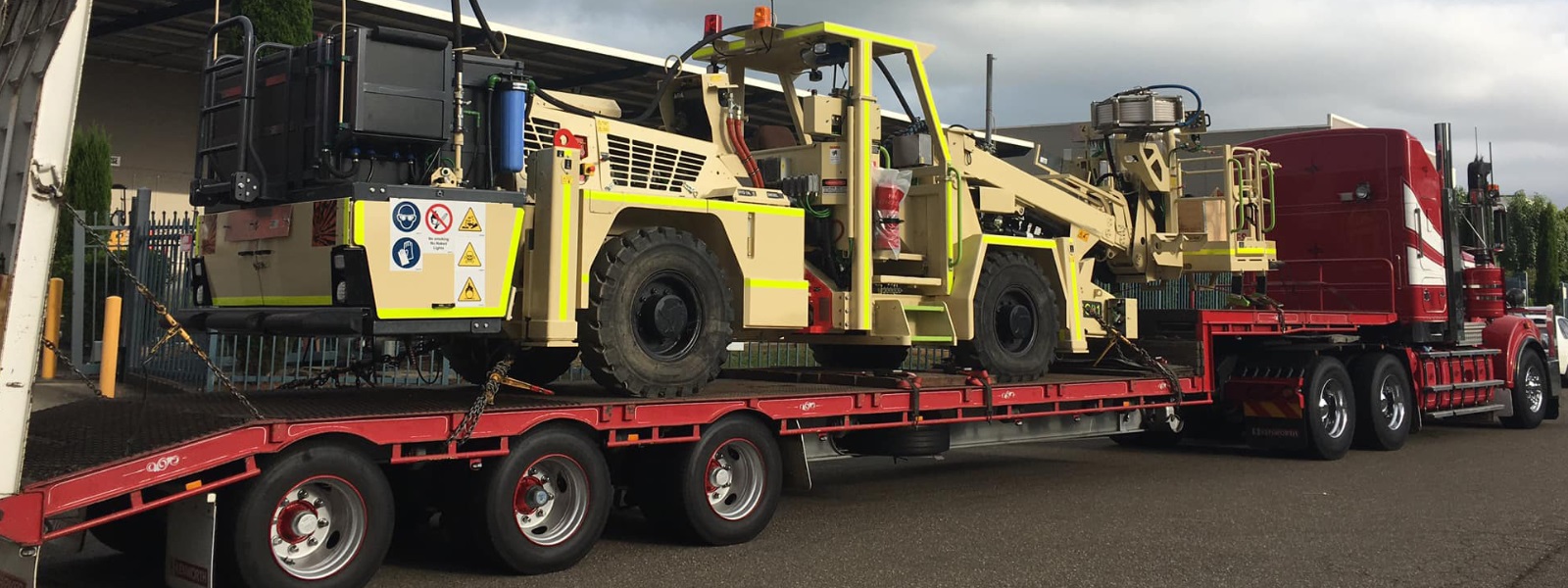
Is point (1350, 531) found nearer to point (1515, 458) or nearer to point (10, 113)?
point (1515, 458)

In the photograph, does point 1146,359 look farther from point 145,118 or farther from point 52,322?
point 145,118

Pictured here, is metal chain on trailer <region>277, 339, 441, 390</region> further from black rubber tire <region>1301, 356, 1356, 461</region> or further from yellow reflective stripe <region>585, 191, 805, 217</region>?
black rubber tire <region>1301, 356, 1356, 461</region>

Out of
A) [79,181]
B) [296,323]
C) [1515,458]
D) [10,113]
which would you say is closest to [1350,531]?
[1515,458]

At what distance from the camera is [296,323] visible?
643cm

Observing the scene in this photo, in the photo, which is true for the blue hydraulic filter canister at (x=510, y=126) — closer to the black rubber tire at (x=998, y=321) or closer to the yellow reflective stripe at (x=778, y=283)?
the yellow reflective stripe at (x=778, y=283)

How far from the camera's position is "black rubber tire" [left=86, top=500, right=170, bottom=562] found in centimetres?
623

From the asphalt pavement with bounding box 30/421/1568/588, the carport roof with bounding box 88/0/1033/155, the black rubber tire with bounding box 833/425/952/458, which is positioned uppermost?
the carport roof with bounding box 88/0/1033/155

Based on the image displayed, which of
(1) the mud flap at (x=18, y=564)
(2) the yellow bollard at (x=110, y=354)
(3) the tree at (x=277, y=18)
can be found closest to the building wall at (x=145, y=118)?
(3) the tree at (x=277, y=18)

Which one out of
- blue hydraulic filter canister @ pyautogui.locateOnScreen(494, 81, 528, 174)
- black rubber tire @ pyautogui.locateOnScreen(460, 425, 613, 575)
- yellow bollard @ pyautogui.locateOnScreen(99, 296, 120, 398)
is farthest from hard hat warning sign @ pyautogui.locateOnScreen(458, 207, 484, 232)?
yellow bollard @ pyautogui.locateOnScreen(99, 296, 120, 398)

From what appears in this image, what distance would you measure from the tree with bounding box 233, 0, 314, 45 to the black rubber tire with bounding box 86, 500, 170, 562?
792 centimetres

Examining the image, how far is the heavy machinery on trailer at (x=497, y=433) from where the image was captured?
492cm

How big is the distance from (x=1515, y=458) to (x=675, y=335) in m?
9.43

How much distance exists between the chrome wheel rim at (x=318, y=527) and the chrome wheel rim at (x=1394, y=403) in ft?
36.9

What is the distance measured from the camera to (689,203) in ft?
24.8
